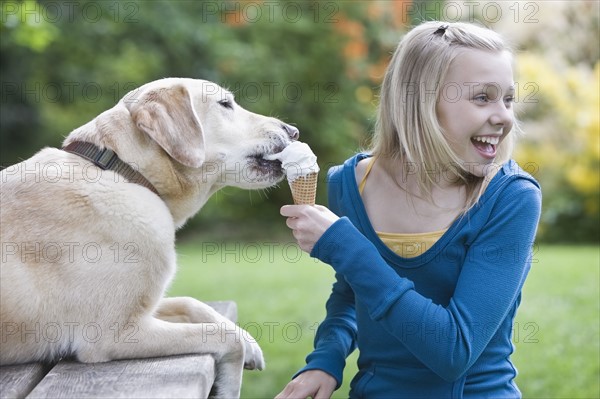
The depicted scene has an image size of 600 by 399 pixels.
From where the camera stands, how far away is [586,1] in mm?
13938

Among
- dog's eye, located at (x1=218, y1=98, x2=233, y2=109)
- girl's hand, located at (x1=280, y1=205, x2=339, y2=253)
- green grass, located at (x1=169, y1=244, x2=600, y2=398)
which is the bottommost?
green grass, located at (x1=169, y1=244, x2=600, y2=398)

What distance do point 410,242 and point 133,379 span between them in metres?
0.95

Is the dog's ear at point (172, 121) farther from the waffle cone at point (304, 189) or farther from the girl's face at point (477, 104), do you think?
the girl's face at point (477, 104)

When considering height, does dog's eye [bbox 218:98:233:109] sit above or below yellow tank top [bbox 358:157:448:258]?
above

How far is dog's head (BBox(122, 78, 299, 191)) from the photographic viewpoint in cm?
252

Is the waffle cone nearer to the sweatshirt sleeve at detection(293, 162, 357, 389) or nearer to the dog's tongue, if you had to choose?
the dog's tongue

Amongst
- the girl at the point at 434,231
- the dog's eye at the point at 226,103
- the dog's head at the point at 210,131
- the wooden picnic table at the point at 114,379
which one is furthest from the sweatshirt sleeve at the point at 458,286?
the dog's eye at the point at 226,103

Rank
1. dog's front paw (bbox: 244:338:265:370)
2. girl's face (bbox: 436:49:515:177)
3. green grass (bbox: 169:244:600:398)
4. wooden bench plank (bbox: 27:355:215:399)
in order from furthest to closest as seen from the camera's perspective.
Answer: green grass (bbox: 169:244:600:398) < dog's front paw (bbox: 244:338:265:370) < girl's face (bbox: 436:49:515:177) < wooden bench plank (bbox: 27:355:215:399)

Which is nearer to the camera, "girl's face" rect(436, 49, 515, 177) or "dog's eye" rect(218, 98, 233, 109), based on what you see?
"girl's face" rect(436, 49, 515, 177)

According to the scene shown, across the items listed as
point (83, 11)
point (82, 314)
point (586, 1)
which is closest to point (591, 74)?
point (586, 1)

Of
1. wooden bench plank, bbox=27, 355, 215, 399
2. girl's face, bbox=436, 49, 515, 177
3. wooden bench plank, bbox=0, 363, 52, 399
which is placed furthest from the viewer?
girl's face, bbox=436, 49, 515, 177

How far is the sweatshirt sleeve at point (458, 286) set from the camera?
2.14m

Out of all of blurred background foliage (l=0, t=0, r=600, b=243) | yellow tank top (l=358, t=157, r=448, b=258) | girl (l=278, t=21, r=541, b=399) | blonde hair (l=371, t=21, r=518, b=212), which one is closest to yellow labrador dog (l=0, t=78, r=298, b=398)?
girl (l=278, t=21, r=541, b=399)

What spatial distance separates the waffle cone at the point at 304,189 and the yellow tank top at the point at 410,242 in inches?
10.3
